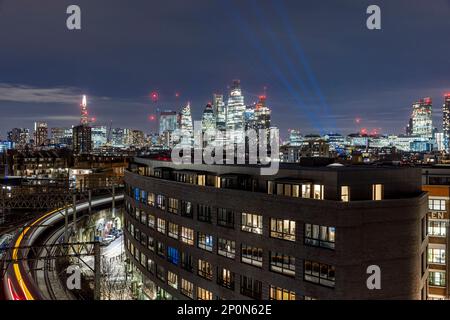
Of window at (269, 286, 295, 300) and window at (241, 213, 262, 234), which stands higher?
window at (241, 213, 262, 234)

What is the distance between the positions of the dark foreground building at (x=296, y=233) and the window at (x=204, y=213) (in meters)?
0.09

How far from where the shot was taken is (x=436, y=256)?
3675cm

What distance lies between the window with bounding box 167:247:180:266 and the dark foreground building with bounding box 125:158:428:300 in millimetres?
94

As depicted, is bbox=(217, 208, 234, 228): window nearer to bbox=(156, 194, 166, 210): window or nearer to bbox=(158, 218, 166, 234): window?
bbox=(156, 194, 166, 210): window

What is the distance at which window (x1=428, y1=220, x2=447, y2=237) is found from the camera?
120ft

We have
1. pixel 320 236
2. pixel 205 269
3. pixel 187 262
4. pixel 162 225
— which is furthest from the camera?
pixel 162 225

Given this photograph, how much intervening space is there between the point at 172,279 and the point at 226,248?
8848 mm

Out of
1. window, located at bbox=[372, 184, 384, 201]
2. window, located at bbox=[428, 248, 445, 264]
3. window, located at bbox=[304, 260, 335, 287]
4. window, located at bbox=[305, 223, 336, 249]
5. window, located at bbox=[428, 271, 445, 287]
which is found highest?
window, located at bbox=[372, 184, 384, 201]

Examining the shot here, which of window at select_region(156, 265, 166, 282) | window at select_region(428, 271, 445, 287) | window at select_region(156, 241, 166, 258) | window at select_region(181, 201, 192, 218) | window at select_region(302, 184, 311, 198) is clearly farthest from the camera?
window at select_region(156, 241, 166, 258)

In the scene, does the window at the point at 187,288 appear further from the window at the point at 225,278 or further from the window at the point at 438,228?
the window at the point at 438,228

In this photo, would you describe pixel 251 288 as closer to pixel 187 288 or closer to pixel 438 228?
pixel 187 288

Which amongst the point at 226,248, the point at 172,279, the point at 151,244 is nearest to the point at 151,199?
the point at 151,244

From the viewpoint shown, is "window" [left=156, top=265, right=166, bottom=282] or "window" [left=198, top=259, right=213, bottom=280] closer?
"window" [left=198, top=259, right=213, bottom=280]

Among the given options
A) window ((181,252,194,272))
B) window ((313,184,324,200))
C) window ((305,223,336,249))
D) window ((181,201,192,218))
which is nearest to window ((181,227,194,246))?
window ((181,252,194,272))
